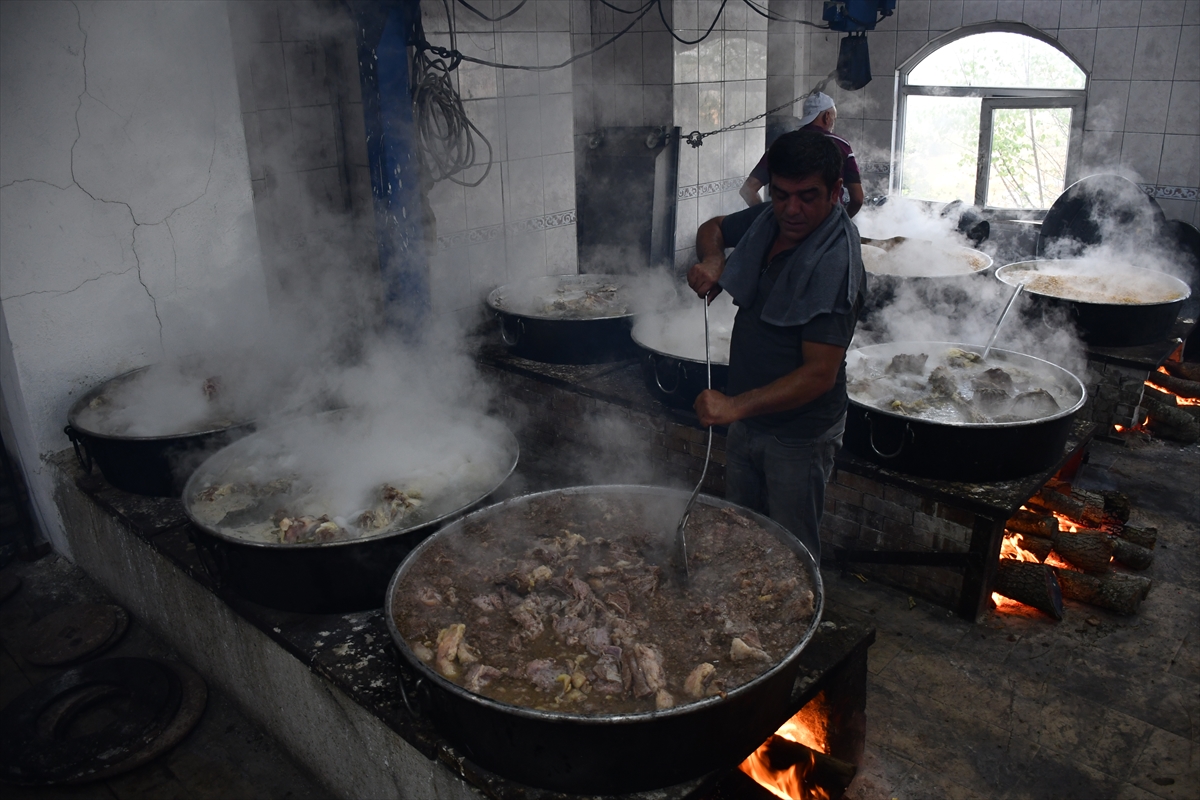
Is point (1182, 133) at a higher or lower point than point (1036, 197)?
higher

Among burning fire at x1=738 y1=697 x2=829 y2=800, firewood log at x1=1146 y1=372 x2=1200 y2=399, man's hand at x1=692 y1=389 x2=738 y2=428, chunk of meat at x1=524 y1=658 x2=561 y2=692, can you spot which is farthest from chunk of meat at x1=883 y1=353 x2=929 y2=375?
chunk of meat at x1=524 y1=658 x2=561 y2=692

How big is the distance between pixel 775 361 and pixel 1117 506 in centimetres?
298

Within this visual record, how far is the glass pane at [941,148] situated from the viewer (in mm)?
8867

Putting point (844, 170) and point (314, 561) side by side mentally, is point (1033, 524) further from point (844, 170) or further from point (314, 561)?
point (314, 561)

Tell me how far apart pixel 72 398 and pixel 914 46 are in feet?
26.7

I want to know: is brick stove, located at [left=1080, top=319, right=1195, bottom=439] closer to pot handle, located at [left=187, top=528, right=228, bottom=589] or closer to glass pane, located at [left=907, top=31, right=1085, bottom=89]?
glass pane, located at [left=907, top=31, right=1085, bottom=89]

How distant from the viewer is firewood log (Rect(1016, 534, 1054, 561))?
4.52m

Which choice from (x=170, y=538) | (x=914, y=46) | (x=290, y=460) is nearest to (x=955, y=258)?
(x=914, y=46)

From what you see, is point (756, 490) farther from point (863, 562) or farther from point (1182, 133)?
point (1182, 133)

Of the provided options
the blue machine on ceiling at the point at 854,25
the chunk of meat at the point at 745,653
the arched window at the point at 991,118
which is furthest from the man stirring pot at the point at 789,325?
the arched window at the point at 991,118

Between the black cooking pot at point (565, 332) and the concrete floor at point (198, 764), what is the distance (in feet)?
8.41

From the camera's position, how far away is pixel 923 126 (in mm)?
9133

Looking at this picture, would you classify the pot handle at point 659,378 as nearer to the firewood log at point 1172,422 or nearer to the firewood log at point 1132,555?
the firewood log at point 1132,555

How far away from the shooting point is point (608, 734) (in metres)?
2.07
